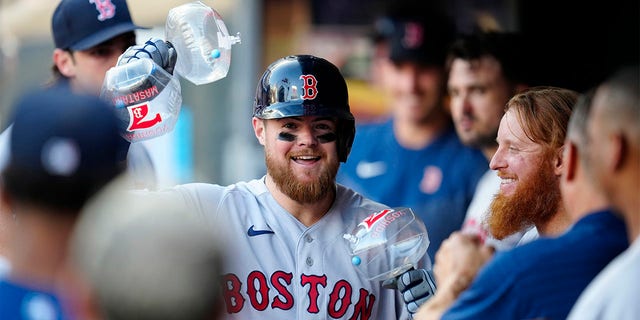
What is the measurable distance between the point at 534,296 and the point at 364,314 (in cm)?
118

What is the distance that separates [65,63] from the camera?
5430 mm

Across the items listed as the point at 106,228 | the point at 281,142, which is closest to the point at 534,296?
the point at 106,228

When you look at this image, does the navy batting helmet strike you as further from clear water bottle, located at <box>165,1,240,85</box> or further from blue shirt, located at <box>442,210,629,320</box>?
blue shirt, located at <box>442,210,629,320</box>

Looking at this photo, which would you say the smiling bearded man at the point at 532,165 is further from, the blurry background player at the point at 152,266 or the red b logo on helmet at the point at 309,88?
the blurry background player at the point at 152,266

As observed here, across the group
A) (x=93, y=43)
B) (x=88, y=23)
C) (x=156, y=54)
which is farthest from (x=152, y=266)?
(x=88, y=23)

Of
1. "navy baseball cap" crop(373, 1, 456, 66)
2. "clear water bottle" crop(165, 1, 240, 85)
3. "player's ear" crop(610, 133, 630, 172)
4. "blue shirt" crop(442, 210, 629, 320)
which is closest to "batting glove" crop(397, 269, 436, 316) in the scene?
"blue shirt" crop(442, 210, 629, 320)

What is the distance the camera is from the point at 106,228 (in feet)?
8.31

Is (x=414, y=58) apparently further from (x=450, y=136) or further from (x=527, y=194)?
(x=527, y=194)

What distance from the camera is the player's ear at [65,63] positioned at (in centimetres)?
538

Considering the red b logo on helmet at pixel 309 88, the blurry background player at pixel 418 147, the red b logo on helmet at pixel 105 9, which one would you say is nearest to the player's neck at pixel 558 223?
the red b logo on helmet at pixel 309 88

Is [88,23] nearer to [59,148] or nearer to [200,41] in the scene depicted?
[200,41]

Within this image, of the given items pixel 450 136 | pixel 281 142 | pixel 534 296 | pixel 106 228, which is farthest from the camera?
pixel 450 136

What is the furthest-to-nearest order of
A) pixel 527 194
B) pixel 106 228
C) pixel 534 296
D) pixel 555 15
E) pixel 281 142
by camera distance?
pixel 555 15 < pixel 281 142 < pixel 527 194 < pixel 534 296 < pixel 106 228

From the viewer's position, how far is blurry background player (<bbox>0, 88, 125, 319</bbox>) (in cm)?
258
